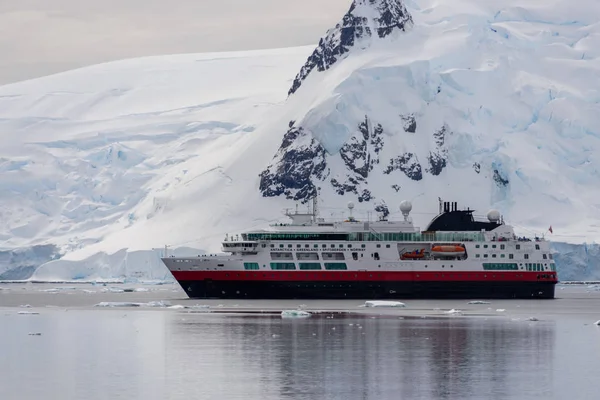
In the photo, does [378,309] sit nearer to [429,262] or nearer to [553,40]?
[429,262]

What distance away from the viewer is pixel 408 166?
15650cm

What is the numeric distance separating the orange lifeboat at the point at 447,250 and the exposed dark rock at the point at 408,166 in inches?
2814

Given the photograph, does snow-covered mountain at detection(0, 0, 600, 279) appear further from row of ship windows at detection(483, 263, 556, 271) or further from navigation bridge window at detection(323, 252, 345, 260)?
navigation bridge window at detection(323, 252, 345, 260)

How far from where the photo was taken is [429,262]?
8381cm

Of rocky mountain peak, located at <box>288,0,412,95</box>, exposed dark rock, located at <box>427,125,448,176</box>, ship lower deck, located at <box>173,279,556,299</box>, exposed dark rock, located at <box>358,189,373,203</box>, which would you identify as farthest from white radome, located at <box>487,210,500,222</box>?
rocky mountain peak, located at <box>288,0,412,95</box>

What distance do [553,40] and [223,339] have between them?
401 feet

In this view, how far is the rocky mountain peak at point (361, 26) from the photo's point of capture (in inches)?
6427

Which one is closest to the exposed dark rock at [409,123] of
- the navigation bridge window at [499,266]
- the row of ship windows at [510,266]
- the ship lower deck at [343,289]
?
the row of ship windows at [510,266]

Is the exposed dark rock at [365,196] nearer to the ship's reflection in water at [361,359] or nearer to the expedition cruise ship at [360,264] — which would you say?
the expedition cruise ship at [360,264]

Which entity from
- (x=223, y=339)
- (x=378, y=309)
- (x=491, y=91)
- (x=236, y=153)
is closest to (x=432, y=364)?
(x=223, y=339)

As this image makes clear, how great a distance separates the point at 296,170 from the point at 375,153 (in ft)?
33.2

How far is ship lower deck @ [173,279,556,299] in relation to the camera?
8300cm

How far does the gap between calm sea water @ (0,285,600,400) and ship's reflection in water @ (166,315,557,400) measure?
5cm

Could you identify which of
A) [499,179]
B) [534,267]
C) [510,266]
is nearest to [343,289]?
[510,266]
